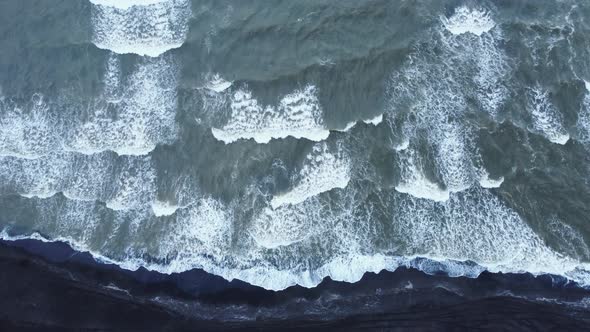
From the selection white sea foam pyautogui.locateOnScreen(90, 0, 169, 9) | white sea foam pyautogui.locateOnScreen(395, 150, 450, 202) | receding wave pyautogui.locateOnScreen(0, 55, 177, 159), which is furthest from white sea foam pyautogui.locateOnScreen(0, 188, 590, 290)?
white sea foam pyautogui.locateOnScreen(90, 0, 169, 9)

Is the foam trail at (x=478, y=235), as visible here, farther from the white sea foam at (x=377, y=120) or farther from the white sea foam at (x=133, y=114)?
the white sea foam at (x=133, y=114)

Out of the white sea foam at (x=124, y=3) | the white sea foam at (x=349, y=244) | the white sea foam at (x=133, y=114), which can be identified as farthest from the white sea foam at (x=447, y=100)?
the white sea foam at (x=124, y=3)

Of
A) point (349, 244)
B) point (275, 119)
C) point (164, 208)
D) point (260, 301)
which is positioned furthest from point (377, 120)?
point (164, 208)

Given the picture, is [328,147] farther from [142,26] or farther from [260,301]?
[142,26]

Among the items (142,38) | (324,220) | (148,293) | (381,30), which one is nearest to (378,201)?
(324,220)

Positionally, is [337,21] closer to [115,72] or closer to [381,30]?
[381,30]

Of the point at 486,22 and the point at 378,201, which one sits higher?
the point at 486,22
